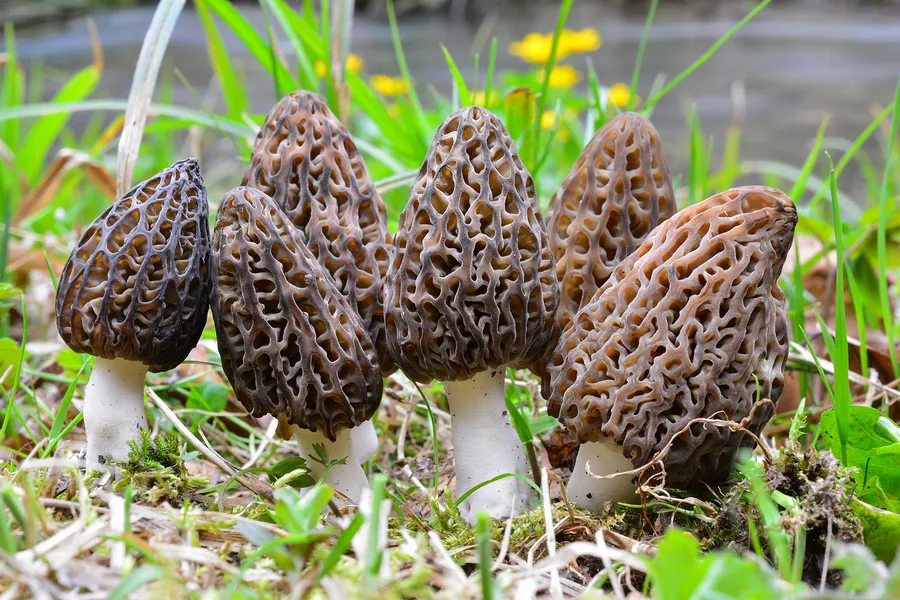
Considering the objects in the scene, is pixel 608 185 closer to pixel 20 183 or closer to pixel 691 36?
pixel 20 183

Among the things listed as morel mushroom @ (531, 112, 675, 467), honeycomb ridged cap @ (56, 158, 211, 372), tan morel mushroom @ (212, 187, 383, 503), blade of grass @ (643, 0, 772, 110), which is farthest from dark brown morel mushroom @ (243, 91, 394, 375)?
blade of grass @ (643, 0, 772, 110)

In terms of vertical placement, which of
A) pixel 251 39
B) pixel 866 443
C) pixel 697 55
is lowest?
pixel 866 443

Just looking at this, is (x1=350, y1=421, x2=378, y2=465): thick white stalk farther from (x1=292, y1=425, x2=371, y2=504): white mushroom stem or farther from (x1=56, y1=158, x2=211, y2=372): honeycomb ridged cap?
(x1=56, y1=158, x2=211, y2=372): honeycomb ridged cap

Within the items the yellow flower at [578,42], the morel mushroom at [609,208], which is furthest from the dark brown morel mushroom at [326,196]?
the yellow flower at [578,42]

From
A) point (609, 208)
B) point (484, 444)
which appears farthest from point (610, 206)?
point (484, 444)

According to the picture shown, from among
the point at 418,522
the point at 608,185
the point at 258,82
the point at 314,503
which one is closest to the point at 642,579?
the point at 418,522

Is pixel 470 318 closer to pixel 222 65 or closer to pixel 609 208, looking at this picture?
pixel 609 208
